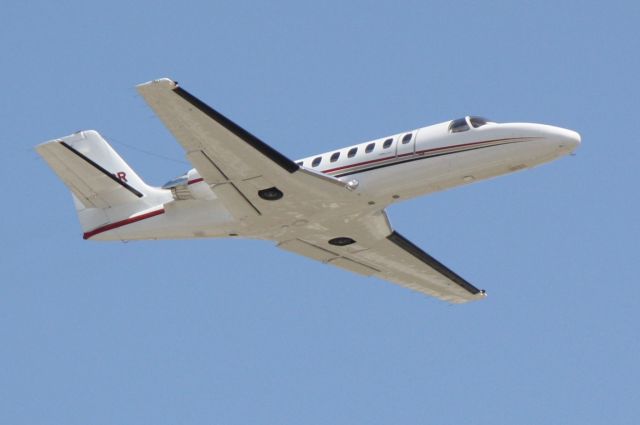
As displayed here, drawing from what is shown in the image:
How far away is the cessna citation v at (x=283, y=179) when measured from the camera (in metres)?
33.2

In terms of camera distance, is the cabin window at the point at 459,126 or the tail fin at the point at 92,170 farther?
the tail fin at the point at 92,170

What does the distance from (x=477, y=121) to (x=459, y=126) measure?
1.71 feet

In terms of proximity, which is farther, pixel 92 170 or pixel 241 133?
A: pixel 92 170

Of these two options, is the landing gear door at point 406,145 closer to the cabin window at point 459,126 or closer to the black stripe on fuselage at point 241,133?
the cabin window at point 459,126

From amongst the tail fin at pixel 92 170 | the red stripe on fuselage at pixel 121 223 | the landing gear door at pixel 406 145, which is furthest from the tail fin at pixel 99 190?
the landing gear door at pixel 406 145

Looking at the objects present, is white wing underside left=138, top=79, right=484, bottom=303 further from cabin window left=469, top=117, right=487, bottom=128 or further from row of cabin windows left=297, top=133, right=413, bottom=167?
cabin window left=469, top=117, right=487, bottom=128

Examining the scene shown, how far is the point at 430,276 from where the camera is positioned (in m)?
41.8

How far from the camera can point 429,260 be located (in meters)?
40.8

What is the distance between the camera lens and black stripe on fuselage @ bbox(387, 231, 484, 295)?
3903cm

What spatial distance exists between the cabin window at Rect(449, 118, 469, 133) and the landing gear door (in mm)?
1034

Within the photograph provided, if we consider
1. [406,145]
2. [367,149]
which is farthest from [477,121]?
[367,149]

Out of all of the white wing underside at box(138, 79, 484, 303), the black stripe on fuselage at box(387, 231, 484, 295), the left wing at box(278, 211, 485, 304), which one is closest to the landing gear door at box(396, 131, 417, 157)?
the white wing underside at box(138, 79, 484, 303)

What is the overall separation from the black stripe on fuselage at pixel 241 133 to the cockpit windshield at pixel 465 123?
14.6 feet

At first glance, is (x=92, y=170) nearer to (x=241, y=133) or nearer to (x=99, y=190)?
(x=99, y=190)
